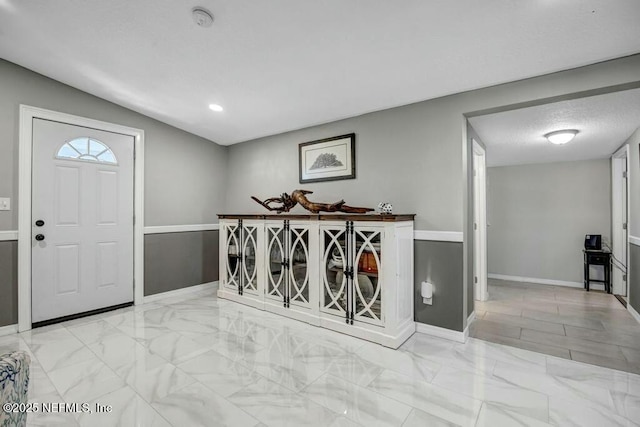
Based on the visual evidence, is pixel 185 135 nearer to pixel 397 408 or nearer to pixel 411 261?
pixel 411 261

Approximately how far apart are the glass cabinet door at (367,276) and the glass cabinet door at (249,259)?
1.34 meters

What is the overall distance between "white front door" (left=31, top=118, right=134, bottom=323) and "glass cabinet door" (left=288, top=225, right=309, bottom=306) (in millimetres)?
1943

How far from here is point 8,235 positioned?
2.74 m

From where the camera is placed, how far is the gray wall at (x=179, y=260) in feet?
12.2

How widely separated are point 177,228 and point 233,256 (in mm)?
859

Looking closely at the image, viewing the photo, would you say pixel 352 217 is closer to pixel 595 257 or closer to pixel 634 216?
pixel 634 216

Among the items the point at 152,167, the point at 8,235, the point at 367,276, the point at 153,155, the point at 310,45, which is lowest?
the point at 367,276

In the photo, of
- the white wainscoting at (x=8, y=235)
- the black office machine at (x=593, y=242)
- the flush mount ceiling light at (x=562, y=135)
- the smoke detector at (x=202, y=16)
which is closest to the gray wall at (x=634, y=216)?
the flush mount ceiling light at (x=562, y=135)

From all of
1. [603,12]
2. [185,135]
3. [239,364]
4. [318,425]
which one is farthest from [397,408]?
[185,135]

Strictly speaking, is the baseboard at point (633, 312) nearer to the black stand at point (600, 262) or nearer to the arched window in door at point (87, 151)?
the black stand at point (600, 262)

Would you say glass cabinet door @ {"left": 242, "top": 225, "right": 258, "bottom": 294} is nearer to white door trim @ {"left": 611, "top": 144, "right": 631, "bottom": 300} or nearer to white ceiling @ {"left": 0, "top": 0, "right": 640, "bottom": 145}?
white ceiling @ {"left": 0, "top": 0, "right": 640, "bottom": 145}

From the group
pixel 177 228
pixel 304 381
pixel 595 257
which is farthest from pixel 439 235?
pixel 595 257

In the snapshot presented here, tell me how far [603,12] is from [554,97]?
0.67m

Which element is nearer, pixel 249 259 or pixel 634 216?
pixel 634 216
